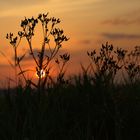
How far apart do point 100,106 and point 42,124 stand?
116cm

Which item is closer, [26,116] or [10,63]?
[26,116]

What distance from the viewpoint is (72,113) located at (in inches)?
263

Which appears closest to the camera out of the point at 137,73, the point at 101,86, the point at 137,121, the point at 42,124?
the point at 42,124

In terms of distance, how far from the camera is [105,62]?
9844mm

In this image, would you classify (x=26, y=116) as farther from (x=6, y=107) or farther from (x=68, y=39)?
(x=68, y=39)

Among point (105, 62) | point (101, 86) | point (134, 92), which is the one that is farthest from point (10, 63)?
point (105, 62)

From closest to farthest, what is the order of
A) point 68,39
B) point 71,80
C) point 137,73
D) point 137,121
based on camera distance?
1. point 137,121
2. point 71,80
3. point 68,39
4. point 137,73

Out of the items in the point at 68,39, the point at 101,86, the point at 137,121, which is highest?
the point at 68,39

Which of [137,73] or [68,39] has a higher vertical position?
[68,39]

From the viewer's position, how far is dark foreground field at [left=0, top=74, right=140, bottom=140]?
595cm

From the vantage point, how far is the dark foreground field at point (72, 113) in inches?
234

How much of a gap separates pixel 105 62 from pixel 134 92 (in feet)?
8.12

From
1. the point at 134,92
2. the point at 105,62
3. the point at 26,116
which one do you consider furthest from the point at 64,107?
the point at 105,62

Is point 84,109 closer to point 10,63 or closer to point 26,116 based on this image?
point 26,116
